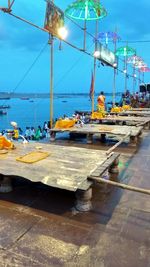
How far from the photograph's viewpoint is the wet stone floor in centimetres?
256

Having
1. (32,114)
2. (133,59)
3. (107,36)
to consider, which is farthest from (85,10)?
(32,114)

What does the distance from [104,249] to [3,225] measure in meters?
1.29

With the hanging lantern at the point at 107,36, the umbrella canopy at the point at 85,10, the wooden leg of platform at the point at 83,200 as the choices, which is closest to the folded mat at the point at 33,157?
the wooden leg of platform at the point at 83,200

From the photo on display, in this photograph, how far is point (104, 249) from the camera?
2719 mm

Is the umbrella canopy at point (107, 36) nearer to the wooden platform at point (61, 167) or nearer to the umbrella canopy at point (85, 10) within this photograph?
the umbrella canopy at point (85, 10)

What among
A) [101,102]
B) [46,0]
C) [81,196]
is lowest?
[81,196]

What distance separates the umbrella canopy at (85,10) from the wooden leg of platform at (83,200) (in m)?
8.02

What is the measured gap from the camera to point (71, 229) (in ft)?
10.2

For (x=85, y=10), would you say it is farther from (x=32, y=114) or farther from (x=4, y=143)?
(x=32, y=114)

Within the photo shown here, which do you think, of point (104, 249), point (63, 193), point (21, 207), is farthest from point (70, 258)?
point (63, 193)

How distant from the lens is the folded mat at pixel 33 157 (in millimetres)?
4352

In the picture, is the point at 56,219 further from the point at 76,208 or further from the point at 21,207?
the point at 21,207

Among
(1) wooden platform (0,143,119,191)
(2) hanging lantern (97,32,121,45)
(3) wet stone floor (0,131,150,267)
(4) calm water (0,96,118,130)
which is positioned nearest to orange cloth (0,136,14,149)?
(1) wooden platform (0,143,119,191)

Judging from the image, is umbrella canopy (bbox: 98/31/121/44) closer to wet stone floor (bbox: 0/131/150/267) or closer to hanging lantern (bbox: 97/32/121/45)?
hanging lantern (bbox: 97/32/121/45)
